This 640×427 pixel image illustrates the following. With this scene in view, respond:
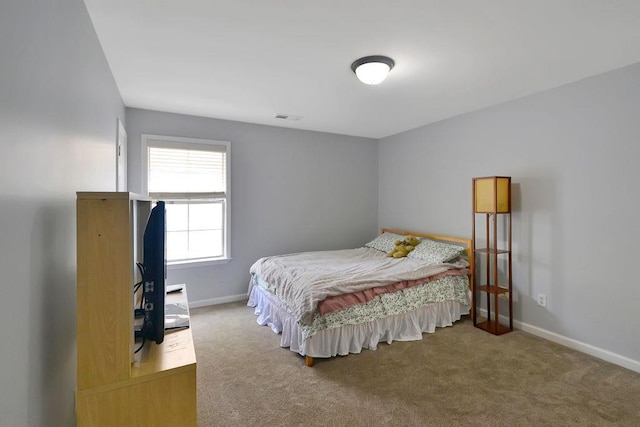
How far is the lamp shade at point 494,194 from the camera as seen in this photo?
3055mm

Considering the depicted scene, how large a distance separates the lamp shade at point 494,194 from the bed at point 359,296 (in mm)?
656

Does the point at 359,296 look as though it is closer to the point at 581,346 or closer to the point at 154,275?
the point at 154,275

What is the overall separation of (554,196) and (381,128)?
235cm

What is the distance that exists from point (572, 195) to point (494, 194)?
24.6 inches

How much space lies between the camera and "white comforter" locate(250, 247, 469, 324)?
8.61 ft

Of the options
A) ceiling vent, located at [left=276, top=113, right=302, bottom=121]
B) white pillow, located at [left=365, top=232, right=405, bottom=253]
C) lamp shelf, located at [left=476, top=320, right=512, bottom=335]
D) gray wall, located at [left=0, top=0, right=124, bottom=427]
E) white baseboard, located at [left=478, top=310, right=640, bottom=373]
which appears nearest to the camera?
gray wall, located at [left=0, top=0, right=124, bottom=427]

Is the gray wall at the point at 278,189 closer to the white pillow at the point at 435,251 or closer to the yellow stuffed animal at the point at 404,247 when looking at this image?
the yellow stuffed animal at the point at 404,247

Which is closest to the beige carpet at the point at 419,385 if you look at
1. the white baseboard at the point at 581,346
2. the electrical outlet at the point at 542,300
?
the white baseboard at the point at 581,346

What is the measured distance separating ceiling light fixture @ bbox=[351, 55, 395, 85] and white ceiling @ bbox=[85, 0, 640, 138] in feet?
0.24

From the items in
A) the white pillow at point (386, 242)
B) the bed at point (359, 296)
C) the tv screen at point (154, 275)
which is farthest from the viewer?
the white pillow at point (386, 242)

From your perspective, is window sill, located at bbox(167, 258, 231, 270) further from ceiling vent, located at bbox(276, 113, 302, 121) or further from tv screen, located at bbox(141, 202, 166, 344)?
tv screen, located at bbox(141, 202, 166, 344)

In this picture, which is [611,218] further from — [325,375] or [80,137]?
[80,137]

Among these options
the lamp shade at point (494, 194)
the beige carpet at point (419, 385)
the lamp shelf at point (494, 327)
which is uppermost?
the lamp shade at point (494, 194)

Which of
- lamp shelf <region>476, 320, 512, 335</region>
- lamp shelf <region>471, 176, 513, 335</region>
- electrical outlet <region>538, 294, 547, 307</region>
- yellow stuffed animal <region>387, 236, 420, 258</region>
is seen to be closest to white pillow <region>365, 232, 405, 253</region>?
yellow stuffed animal <region>387, 236, 420, 258</region>
